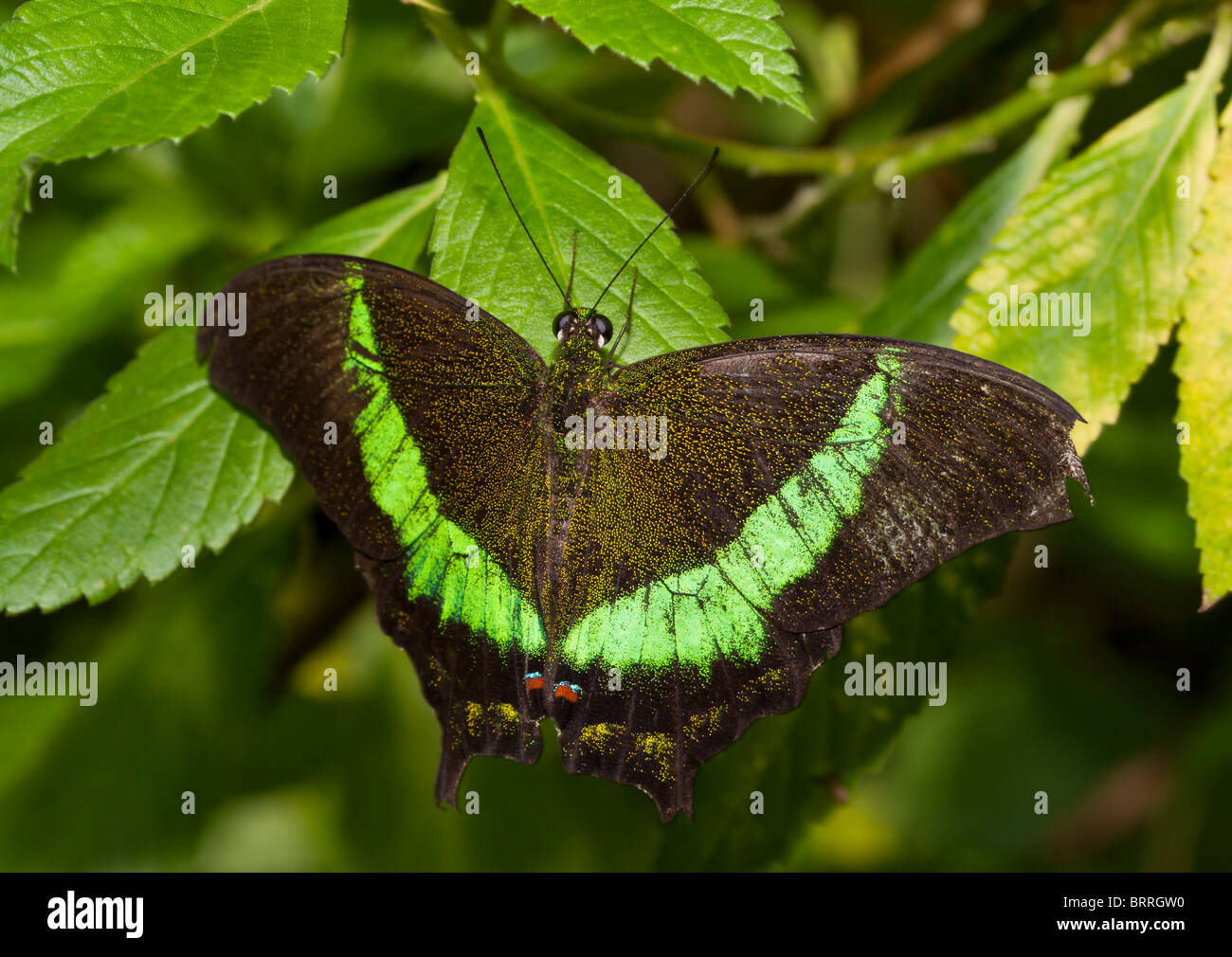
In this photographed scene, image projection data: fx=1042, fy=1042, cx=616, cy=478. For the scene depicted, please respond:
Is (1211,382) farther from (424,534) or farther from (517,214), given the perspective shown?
(424,534)

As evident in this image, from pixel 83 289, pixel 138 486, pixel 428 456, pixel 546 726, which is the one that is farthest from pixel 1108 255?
pixel 83 289

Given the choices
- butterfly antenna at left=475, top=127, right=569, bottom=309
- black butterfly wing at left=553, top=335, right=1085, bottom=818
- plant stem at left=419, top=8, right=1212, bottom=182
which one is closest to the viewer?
black butterfly wing at left=553, top=335, right=1085, bottom=818

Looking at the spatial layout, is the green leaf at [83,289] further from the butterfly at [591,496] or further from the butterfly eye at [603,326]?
the butterfly eye at [603,326]

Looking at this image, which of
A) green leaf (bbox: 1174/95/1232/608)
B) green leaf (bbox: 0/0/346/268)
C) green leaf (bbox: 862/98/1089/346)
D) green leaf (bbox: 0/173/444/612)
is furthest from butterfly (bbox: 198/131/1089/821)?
green leaf (bbox: 862/98/1089/346)

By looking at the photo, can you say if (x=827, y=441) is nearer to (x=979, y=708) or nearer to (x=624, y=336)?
(x=624, y=336)

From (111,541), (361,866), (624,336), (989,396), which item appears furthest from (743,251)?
(361,866)

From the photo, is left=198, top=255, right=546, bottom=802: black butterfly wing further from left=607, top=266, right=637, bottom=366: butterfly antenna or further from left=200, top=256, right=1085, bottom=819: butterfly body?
left=607, top=266, right=637, bottom=366: butterfly antenna
